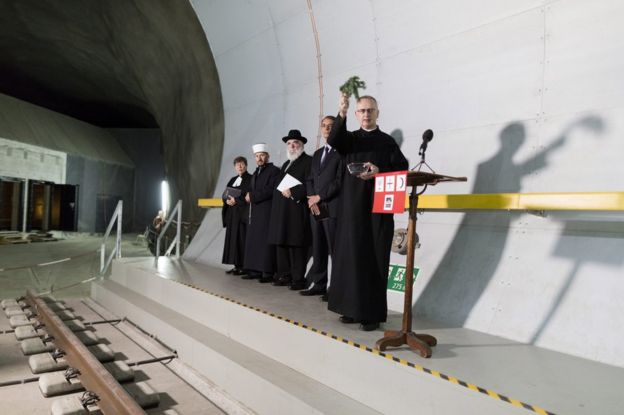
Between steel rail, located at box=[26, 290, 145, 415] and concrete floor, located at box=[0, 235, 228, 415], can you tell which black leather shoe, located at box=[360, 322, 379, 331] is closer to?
concrete floor, located at box=[0, 235, 228, 415]

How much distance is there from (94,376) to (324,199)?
1998 mm

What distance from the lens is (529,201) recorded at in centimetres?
285

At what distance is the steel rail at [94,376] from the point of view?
2.48 meters

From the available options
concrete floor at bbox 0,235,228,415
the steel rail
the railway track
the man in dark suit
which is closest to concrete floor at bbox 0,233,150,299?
concrete floor at bbox 0,235,228,415

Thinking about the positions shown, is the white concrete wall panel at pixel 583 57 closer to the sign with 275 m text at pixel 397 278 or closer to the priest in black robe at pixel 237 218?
the sign with 275 m text at pixel 397 278

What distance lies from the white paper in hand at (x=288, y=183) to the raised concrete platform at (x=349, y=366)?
38.6 inches

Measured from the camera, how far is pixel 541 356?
8.11ft

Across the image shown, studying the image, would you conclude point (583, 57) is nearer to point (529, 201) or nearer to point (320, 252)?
point (529, 201)

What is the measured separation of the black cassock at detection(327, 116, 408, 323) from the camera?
2.77 meters

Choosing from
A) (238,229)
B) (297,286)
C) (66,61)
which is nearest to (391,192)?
(297,286)

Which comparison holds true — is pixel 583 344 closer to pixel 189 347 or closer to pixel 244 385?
pixel 244 385

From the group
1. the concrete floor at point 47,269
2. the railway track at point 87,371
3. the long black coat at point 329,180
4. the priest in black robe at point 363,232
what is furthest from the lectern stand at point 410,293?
the concrete floor at point 47,269

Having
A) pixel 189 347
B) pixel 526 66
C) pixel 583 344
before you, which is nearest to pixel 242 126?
pixel 189 347

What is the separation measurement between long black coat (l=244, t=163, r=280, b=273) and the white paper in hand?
1.53 ft
